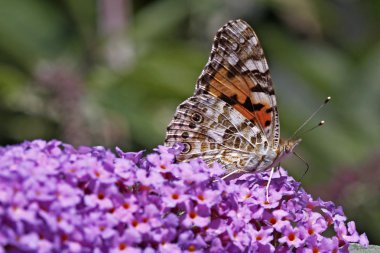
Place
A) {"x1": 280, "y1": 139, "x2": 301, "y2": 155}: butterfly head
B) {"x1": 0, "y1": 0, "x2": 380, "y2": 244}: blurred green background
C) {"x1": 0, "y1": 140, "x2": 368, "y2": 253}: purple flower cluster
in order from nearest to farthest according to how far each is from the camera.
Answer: {"x1": 0, "y1": 140, "x2": 368, "y2": 253}: purple flower cluster → {"x1": 280, "y1": 139, "x2": 301, "y2": 155}: butterfly head → {"x1": 0, "y1": 0, "x2": 380, "y2": 244}: blurred green background

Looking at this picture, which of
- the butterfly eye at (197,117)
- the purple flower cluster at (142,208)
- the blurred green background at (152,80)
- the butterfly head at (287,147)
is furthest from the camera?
the blurred green background at (152,80)

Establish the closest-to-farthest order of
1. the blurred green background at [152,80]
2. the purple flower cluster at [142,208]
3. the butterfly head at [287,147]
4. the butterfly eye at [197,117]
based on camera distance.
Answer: the purple flower cluster at [142,208]
the butterfly head at [287,147]
the butterfly eye at [197,117]
the blurred green background at [152,80]

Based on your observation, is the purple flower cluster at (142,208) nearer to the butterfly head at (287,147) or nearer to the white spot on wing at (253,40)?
the butterfly head at (287,147)

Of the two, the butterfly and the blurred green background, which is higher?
the blurred green background

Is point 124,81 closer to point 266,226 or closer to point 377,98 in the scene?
point 377,98

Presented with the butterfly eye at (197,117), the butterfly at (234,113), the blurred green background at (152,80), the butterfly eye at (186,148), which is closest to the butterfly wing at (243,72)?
the butterfly at (234,113)

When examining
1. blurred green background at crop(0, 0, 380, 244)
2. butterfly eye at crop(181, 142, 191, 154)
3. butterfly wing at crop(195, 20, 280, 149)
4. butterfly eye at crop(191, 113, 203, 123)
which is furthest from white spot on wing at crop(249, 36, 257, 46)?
blurred green background at crop(0, 0, 380, 244)

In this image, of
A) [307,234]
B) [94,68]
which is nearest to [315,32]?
[94,68]

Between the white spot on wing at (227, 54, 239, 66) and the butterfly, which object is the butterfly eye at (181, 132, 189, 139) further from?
the white spot on wing at (227, 54, 239, 66)
